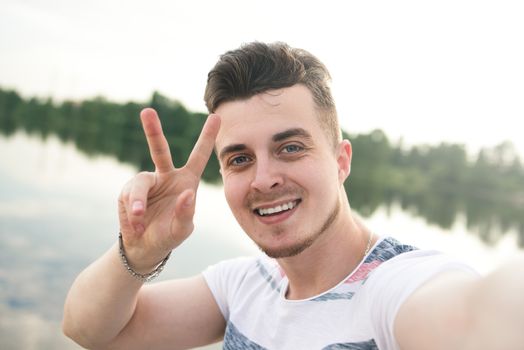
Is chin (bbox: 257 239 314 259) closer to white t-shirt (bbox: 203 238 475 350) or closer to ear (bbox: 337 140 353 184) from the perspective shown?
white t-shirt (bbox: 203 238 475 350)

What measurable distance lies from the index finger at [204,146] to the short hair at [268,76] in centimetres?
24

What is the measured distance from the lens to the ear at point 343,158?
8.62 ft

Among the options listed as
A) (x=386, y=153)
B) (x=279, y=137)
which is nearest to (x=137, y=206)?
(x=279, y=137)

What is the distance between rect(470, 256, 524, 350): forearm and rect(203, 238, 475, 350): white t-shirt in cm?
39

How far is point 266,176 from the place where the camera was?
7.47 ft

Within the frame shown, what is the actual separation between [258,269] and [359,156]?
59366 mm

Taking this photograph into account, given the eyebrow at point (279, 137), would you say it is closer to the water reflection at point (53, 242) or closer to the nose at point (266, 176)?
the nose at point (266, 176)

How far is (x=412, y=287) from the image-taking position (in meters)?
1.67

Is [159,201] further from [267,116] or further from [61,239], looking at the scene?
[61,239]

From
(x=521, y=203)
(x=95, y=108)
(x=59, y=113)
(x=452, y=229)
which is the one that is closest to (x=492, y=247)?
(x=452, y=229)

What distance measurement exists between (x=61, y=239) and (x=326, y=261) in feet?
27.4

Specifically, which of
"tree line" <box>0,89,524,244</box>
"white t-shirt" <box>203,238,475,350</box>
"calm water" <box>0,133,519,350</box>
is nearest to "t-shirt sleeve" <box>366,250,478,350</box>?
"white t-shirt" <box>203,238,475,350</box>

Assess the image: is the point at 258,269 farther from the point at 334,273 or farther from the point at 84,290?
the point at 84,290

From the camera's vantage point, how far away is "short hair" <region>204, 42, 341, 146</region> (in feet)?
7.91
